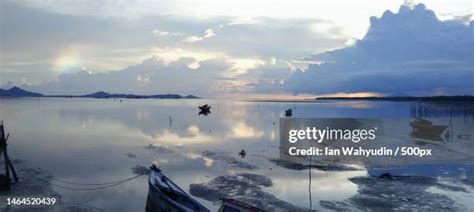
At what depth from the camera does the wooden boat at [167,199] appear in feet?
51.0

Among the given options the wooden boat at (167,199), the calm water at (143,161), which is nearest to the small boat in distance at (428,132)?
the calm water at (143,161)

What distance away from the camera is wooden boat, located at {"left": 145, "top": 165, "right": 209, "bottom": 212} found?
15.5m

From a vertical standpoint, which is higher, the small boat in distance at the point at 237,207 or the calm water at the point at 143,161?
the small boat in distance at the point at 237,207

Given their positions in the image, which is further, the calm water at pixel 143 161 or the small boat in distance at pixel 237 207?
the calm water at pixel 143 161

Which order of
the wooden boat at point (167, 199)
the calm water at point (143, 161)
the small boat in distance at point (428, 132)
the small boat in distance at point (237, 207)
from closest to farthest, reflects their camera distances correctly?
the small boat in distance at point (237, 207) → the wooden boat at point (167, 199) → the calm water at point (143, 161) → the small boat in distance at point (428, 132)

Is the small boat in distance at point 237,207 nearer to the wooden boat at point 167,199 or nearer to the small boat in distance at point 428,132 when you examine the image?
the wooden boat at point 167,199

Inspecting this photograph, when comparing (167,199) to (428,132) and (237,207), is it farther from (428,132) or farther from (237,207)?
→ (428,132)

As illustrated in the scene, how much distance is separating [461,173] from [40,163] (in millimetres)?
28676

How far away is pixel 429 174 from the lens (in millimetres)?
25609

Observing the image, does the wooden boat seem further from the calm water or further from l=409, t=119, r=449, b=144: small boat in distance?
l=409, t=119, r=449, b=144: small boat in distance

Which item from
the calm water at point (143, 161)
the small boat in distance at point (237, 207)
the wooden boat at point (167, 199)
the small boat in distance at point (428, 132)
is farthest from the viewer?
the small boat in distance at point (428, 132)

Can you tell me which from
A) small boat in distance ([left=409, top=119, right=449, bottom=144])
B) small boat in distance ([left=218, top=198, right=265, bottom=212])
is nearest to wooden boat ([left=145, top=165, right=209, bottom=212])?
small boat in distance ([left=218, top=198, right=265, bottom=212])

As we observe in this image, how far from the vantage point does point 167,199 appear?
51.8 feet

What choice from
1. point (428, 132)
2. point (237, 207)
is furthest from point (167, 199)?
point (428, 132)
